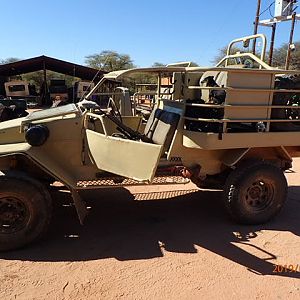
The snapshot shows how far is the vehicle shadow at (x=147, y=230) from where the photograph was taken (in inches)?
156

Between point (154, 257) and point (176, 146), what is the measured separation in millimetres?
1362

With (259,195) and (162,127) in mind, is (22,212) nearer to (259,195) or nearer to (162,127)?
(162,127)

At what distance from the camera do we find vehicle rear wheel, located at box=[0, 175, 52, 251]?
3914mm

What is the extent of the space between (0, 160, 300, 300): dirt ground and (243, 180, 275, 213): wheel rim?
0.24m

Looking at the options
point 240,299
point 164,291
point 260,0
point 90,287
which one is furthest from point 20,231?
point 260,0

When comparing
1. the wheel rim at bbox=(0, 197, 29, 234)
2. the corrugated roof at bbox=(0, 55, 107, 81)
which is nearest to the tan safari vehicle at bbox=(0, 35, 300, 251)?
the wheel rim at bbox=(0, 197, 29, 234)

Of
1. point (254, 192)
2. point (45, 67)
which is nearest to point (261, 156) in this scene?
point (254, 192)

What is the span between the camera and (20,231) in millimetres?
3969

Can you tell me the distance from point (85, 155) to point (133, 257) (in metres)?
1.26

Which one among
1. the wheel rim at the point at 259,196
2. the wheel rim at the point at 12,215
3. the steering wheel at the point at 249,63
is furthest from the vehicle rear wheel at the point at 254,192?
the wheel rim at the point at 12,215

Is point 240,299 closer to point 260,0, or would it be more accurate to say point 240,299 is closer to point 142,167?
point 142,167

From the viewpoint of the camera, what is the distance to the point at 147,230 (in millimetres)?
4605

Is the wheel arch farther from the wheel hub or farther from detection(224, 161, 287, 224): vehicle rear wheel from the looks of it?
the wheel hub

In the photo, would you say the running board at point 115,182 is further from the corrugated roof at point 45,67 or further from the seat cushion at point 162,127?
the corrugated roof at point 45,67
